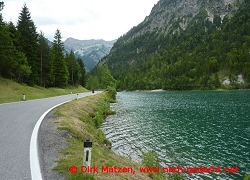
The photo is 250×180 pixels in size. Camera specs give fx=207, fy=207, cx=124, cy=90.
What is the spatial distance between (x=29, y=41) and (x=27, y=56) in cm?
463

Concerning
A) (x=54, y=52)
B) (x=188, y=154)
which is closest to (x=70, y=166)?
(x=188, y=154)

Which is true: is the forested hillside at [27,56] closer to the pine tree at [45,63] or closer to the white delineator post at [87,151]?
the pine tree at [45,63]

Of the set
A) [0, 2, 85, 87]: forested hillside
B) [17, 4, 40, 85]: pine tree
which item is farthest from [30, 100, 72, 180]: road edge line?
[17, 4, 40, 85]: pine tree

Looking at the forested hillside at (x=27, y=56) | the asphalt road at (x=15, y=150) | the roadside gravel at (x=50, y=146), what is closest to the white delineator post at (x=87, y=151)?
the roadside gravel at (x=50, y=146)

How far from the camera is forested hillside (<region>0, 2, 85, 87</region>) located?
45250mm

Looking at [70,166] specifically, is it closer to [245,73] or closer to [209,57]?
[245,73]

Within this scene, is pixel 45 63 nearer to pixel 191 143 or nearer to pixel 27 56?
pixel 27 56

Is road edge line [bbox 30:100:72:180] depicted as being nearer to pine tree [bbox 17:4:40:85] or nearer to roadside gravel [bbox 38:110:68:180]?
roadside gravel [bbox 38:110:68:180]

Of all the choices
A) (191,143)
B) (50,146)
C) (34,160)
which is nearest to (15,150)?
(50,146)

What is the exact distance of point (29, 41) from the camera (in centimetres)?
5928

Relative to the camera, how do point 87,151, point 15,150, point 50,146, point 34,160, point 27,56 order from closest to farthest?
point 87,151, point 34,160, point 15,150, point 50,146, point 27,56

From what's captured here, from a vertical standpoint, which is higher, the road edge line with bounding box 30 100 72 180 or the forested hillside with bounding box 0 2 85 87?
the forested hillside with bounding box 0 2 85 87

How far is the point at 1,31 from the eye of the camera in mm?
43000

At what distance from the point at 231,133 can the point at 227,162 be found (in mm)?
9868
